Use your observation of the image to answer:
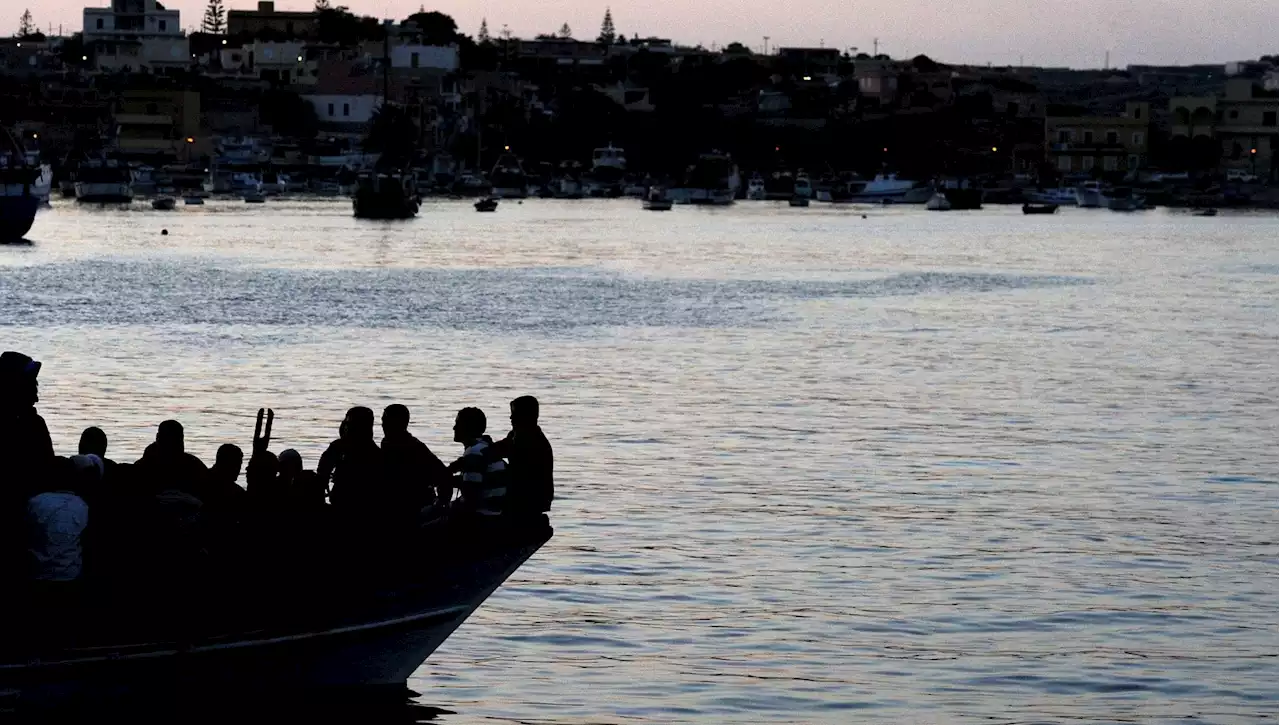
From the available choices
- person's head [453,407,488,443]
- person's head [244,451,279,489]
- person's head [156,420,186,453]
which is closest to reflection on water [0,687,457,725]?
person's head [244,451,279,489]

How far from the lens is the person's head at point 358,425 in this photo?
15.6 m

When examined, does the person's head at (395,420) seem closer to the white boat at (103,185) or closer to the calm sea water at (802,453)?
the calm sea water at (802,453)

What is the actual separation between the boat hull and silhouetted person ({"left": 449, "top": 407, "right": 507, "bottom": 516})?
94092mm

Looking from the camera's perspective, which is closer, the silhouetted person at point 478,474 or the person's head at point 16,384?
the person's head at point 16,384

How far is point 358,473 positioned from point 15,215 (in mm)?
95568

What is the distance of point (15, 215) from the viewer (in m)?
108

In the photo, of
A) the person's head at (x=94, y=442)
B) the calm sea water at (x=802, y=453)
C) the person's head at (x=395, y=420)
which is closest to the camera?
the person's head at (x=94, y=442)

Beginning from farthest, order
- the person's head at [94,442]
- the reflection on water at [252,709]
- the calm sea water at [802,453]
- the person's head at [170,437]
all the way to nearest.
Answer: the calm sea water at [802,453]
the person's head at [94,442]
the reflection on water at [252,709]
the person's head at [170,437]

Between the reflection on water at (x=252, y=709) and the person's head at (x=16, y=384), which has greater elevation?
the person's head at (x=16, y=384)

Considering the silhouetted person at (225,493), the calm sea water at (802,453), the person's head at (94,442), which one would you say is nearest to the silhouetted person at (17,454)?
the person's head at (94,442)

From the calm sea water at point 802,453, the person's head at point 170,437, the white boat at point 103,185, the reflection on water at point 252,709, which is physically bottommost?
the white boat at point 103,185

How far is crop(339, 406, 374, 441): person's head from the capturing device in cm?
1555

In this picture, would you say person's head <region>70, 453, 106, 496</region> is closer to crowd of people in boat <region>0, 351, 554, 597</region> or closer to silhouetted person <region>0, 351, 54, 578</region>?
crowd of people in boat <region>0, 351, 554, 597</region>

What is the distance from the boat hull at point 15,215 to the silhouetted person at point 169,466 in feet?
309
